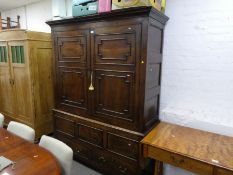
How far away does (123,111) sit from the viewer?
77.6 inches

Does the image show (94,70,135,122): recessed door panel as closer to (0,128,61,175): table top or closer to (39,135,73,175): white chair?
(39,135,73,175): white chair

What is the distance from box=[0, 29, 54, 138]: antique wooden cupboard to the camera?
112 inches

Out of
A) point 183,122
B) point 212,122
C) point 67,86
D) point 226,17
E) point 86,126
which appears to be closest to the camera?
point 226,17

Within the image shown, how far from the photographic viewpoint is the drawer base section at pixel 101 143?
194cm

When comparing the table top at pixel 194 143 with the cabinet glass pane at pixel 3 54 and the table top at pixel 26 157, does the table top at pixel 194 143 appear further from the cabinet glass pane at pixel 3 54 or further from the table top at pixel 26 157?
the cabinet glass pane at pixel 3 54

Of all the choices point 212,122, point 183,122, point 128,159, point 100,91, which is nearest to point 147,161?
point 128,159

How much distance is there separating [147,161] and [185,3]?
1840 mm

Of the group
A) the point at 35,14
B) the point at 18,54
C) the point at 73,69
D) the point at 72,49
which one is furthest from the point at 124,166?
the point at 35,14

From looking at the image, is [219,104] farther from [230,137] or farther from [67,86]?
[67,86]

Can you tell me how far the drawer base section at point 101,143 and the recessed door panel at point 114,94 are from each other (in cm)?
17

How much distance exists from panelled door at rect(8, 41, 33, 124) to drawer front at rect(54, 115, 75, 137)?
66 centimetres

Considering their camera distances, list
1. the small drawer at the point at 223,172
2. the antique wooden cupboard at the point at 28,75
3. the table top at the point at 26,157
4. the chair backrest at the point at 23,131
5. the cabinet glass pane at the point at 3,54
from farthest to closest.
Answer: the cabinet glass pane at the point at 3,54 < the antique wooden cupboard at the point at 28,75 < the chair backrest at the point at 23,131 < the small drawer at the point at 223,172 < the table top at the point at 26,157

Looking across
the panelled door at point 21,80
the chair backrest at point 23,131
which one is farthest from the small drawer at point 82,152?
the panelled door at point 21,80

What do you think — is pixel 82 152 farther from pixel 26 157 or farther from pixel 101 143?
pixel 26 157
